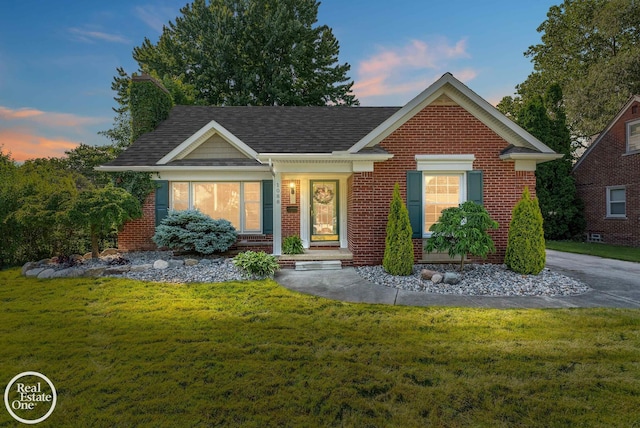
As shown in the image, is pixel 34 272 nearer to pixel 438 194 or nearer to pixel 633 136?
pixel 438 194

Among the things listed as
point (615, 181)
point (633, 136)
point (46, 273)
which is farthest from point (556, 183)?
point (46, 273)

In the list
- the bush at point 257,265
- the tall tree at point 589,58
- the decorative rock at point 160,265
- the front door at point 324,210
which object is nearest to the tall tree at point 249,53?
the front door at point 324,210

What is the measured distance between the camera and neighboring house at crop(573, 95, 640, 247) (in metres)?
14.5

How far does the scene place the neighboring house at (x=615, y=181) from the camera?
47.5 feet

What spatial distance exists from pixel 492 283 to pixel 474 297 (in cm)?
111

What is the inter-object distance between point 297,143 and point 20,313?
8714mm

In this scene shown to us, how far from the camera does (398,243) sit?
7.70 m

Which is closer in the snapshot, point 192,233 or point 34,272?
point 34,272

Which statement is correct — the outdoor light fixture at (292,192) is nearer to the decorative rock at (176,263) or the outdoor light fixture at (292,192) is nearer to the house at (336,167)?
the house at (336,167)

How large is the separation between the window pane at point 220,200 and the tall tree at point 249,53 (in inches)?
518

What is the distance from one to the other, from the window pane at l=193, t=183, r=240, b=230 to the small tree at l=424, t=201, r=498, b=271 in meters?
6.46

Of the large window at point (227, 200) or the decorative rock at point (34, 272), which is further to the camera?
the large window at point (227, 200)

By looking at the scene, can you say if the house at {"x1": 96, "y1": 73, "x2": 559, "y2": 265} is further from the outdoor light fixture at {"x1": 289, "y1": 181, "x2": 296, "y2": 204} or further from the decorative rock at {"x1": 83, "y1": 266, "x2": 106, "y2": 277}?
the decorative rock at {"x1": 83, "y1": 266, "x2": 106, "y2": 277}

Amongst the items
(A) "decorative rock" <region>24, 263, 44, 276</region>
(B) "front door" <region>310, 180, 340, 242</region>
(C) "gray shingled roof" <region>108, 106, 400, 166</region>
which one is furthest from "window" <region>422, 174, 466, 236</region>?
(A) "decorative rock" <region>24, 263, 44, 276</region>
